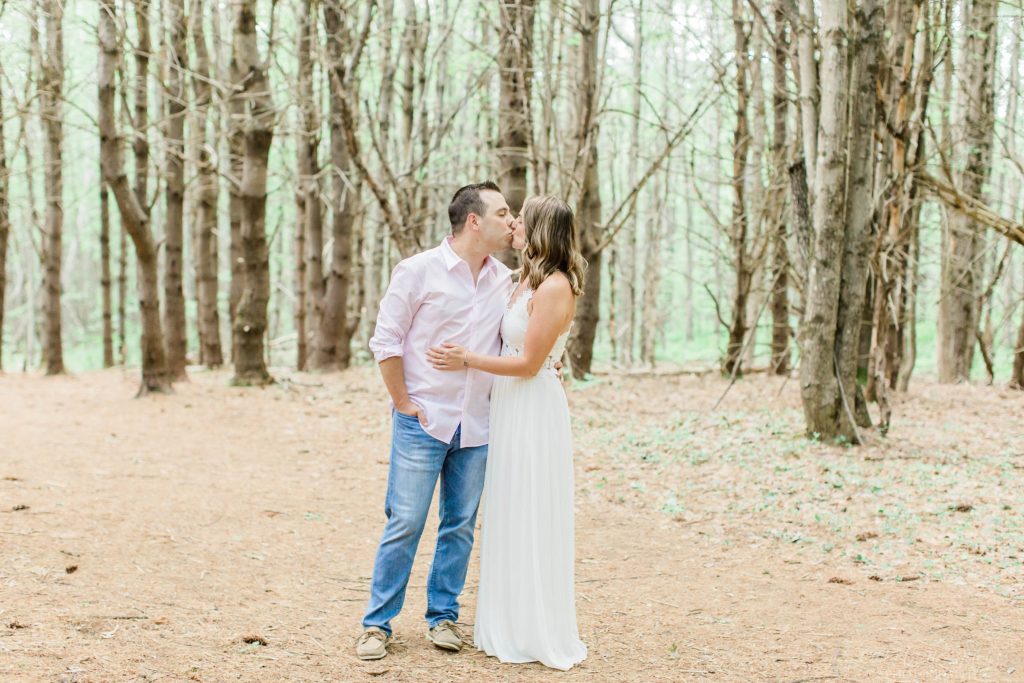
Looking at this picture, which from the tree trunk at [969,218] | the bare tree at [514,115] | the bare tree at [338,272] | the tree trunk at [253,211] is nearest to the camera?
the bare tree at [514,115]

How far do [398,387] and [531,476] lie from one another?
2.46 ft

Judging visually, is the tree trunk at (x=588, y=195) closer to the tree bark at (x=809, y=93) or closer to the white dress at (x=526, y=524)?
the tree bark at (x=809, y=93)

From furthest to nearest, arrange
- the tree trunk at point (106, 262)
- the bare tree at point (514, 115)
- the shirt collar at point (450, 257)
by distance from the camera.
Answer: the tree trunk at point (106, 262) < the bare tree at point (514, 115) < the shirt collar at point (450, 257)

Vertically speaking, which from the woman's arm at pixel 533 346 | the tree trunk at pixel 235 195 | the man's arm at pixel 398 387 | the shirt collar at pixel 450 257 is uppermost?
the tree trunk at pixel 235 195

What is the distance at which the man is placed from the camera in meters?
3.99

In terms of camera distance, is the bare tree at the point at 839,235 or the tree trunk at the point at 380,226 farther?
the tree trunk at the point at 380,226

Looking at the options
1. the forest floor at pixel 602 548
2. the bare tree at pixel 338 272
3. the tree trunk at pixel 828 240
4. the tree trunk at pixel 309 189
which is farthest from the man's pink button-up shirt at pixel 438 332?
the tree trunk at pixel 309 189

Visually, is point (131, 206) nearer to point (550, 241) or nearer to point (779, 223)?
point (779, 223)

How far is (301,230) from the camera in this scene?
18.5 meters

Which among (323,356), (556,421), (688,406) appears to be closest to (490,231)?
(556,421)

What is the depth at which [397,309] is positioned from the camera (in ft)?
13.0

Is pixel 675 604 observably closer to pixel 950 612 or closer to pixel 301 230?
pixel 950 612

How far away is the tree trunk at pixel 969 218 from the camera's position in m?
11.9

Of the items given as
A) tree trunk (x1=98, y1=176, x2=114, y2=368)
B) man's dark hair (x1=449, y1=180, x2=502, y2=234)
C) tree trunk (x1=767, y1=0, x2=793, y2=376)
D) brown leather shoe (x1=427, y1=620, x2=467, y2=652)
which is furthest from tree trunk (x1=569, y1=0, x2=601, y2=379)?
tree trunk (x1=98, y1=176, x2=114, y2=368)
